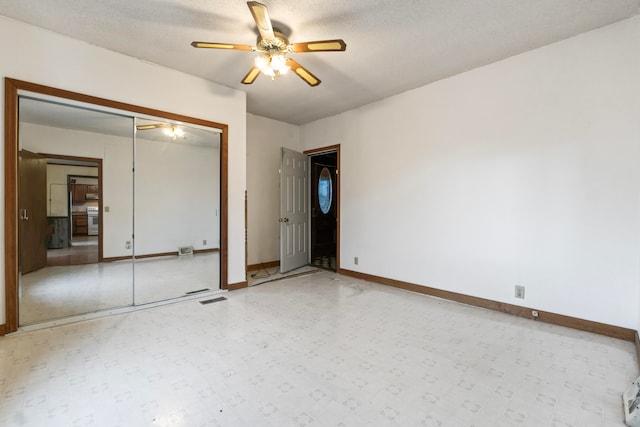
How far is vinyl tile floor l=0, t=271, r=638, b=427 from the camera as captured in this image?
5.03 ft

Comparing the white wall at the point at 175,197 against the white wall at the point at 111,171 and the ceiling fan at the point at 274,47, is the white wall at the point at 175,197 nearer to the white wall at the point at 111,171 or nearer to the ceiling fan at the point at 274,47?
the white wall at the point at 111,171

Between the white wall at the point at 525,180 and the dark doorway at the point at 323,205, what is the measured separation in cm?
185

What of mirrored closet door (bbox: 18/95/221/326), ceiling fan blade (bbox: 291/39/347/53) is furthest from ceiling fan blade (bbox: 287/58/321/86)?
mirrored closet door (bbox: 18/95/221/326)

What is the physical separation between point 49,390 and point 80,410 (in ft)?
1.22

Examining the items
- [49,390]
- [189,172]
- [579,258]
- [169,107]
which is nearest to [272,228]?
[189,172]

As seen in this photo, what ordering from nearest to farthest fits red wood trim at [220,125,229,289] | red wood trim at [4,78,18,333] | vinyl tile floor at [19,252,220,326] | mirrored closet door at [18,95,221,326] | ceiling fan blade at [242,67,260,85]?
red wood trim at [4,78,18,333] < ceiling fan blade at [242,67,260,85] < vinyl tile floor at [19,252,220,326] < mirrored closet door at [18,95,221,326] < red wood trim at [220,125,229,289]

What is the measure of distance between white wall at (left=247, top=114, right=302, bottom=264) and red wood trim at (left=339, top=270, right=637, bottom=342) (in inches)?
85.2

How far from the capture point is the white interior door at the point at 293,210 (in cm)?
475

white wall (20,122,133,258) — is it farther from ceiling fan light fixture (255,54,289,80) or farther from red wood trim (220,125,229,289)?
ceiling fan light fixture (255,54,289,80)

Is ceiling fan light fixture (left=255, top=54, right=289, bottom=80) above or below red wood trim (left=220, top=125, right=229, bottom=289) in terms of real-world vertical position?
above

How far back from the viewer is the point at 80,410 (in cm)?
154

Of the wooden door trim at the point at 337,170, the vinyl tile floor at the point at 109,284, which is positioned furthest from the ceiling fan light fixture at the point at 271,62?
the vinyl tile floor at the point at 109,284

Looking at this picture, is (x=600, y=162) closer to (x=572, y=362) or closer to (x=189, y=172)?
(x=572, y=362)

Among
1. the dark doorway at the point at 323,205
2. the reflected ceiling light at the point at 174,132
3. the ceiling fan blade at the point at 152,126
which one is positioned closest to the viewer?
the ceiling fan blade at the point at 152,126
